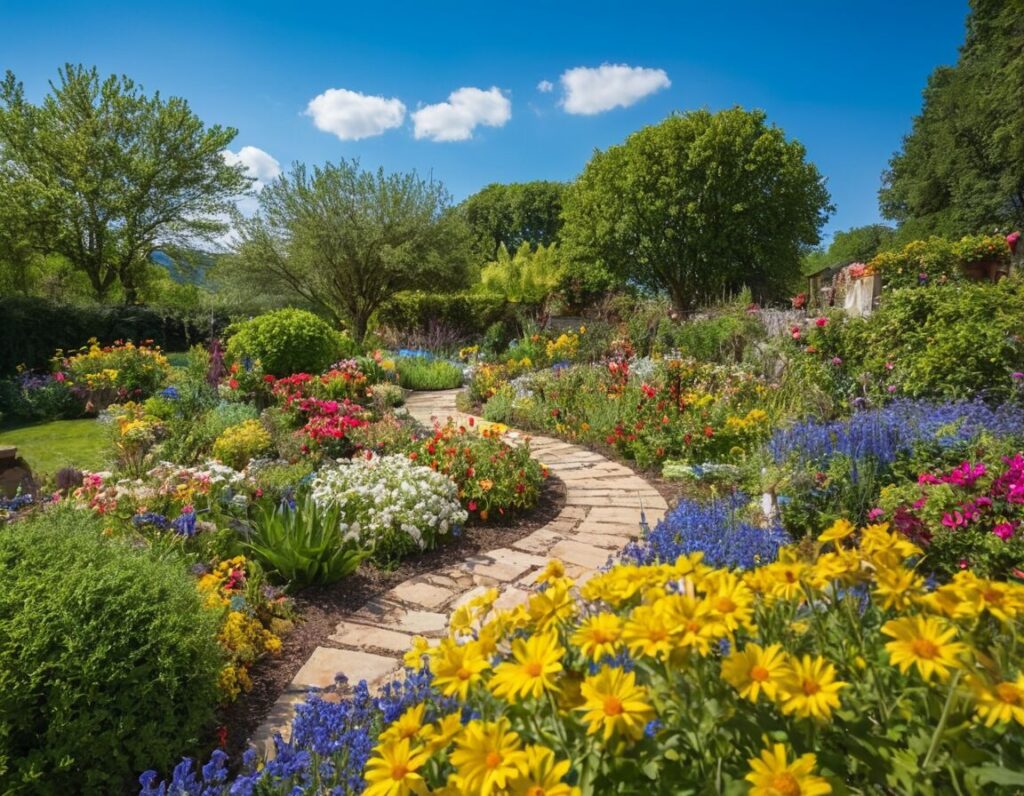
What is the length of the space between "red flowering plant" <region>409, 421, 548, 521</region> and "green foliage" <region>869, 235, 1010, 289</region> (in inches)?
318

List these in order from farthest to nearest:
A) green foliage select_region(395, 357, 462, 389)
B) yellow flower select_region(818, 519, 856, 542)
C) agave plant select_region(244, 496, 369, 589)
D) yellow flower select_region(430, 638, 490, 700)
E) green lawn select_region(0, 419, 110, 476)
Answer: green foliage select_region(395, 357, 462, 389)
green lawn select_region(0, 419, 110, 476)
agave plant select_region(244, 496, 369, 589)
yellow flower select_region(818, 519, 856, 542)
yellow flower select_region(430, 638, 490, 700)

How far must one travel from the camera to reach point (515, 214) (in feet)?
117

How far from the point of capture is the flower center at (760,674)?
0.84 metres

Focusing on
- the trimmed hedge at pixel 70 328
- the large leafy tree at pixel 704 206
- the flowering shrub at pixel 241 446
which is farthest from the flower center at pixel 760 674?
the large leafy tree at pixel 704 206

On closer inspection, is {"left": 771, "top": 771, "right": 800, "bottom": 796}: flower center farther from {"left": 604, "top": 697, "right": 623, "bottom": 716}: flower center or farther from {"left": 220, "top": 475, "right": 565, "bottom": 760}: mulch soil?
{"left": 220, "top": 475, "right": 565, "bottom": 760}: mulch soil

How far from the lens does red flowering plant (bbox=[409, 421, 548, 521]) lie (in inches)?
185

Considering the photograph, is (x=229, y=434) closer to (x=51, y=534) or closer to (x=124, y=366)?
(x=51, y=534)

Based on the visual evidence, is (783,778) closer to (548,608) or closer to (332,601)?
(548,608)

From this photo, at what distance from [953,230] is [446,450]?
23.6 metres

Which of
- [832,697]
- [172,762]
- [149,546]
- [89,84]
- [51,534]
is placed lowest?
[172,762]

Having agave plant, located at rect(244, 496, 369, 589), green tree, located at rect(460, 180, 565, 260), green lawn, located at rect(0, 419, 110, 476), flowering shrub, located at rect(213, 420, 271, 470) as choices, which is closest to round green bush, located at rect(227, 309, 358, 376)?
green lawn, located at rect(0, 419, 110, 476)

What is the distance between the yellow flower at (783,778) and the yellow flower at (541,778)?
23 centimetres

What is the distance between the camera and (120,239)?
61.2 feet

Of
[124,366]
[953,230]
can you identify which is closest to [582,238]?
[953,230]
